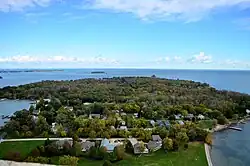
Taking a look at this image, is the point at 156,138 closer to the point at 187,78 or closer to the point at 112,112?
the point at 112,112

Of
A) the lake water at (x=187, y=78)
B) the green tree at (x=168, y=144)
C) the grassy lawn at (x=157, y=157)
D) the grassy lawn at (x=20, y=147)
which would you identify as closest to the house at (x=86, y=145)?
the grassy lawn at (x=157, y=157)

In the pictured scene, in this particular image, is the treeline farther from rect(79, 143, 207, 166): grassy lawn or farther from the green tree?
rect(79, 143, 207, 166): grassy lawn

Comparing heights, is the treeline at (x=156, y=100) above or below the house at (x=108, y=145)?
above

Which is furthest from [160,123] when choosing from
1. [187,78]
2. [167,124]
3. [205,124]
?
[187,78]

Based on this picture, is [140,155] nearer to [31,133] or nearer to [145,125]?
[145,125]

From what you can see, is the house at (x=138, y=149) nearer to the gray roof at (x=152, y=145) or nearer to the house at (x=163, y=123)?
the gray roof at (x=152, y=145)

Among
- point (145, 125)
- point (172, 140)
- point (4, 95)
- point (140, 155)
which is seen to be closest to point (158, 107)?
point (145, 125)

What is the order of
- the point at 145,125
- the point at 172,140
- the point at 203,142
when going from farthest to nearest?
the point at 145,125 → the point at 203,142 → the point at 172,140

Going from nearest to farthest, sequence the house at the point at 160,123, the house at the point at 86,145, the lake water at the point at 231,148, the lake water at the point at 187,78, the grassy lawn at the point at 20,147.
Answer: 1. the lake water at the point at 231,148
2. the house at the point at 86,145
3. the grassy lawn at the point at 20,147
4. the house at the point at 160,123
5. the lake water at the point at 187,78
